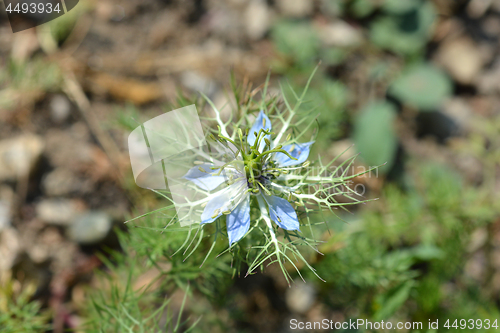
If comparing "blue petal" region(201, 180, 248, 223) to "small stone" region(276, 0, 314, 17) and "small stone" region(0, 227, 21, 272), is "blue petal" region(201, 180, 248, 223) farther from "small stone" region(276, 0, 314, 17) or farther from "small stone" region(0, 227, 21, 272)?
"small stone" region(276, 0, 314, 17)

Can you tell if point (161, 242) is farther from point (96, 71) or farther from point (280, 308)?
point (96, 71)

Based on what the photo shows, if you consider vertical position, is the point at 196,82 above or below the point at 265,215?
above

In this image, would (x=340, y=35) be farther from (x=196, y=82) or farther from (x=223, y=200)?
(x=223, y=200)

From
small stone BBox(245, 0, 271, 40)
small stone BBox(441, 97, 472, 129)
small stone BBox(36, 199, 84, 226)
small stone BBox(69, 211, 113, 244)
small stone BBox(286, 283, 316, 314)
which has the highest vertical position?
small stone BBox(245, 0, 271, 40)

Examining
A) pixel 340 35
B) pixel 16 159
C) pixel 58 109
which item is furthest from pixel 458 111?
pixel 16 159

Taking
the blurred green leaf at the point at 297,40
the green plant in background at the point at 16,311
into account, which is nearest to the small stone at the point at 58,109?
the green plant in background at the point at 16,311

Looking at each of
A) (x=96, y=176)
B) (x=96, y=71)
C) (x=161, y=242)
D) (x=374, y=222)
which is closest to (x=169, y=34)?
(x=96, y=71)

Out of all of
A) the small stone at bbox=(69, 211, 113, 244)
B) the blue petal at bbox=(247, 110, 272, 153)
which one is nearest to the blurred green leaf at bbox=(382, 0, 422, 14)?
the blue petal at bbox=(247, 110, 272, 153)
